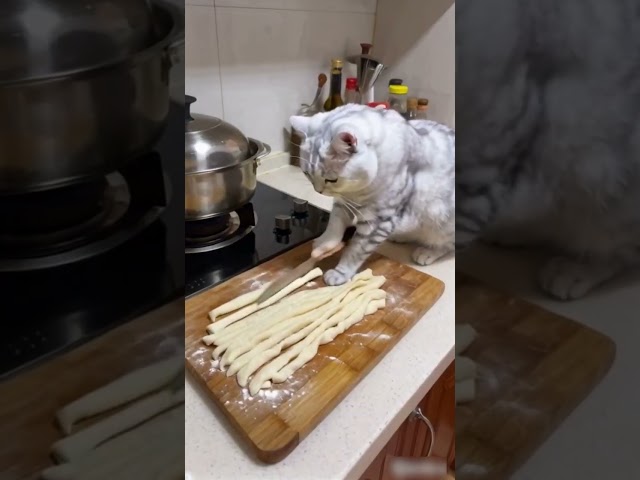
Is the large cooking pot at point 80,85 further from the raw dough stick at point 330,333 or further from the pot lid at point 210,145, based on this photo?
the pot lid at point 210,145

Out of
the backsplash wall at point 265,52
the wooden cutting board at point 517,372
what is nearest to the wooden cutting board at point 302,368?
the wooden cutting board at point 517,372

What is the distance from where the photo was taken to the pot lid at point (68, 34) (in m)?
0.18

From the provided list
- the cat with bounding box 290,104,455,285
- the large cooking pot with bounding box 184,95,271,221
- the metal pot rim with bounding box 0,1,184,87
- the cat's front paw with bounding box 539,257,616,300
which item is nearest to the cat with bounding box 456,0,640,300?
the cat's front paw with bounding box 539,257,616,300

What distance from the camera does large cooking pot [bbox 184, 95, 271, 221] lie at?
748mm

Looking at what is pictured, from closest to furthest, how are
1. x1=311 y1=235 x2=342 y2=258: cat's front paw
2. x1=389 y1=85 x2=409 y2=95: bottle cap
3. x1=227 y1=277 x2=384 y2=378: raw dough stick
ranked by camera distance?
x1=227 y1=277 x2=384 y2=378: raw dough stick < x1=311 y1=235 x2=342 y2=258: cat's front paw < x1=389 y1=85 x2=409 y2=95: bottle cap

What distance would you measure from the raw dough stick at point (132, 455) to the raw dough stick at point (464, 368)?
19 centimetres

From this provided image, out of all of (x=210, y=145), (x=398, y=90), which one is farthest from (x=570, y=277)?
(x=398, y=90)

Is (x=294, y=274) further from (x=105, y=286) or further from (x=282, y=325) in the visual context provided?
(x=105, y=286)

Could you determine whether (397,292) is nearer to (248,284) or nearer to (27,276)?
(248,284)

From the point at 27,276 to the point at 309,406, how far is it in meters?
0.39

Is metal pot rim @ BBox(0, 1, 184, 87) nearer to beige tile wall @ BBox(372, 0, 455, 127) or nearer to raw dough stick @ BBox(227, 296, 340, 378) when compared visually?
raw dough stick @ BBox(227, 296, 340, 378)

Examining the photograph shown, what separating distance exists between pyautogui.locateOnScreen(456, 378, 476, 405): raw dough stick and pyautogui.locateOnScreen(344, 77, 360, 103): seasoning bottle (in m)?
1.01

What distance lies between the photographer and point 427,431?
88 centimetres

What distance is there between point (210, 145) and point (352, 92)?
58 centimetres
